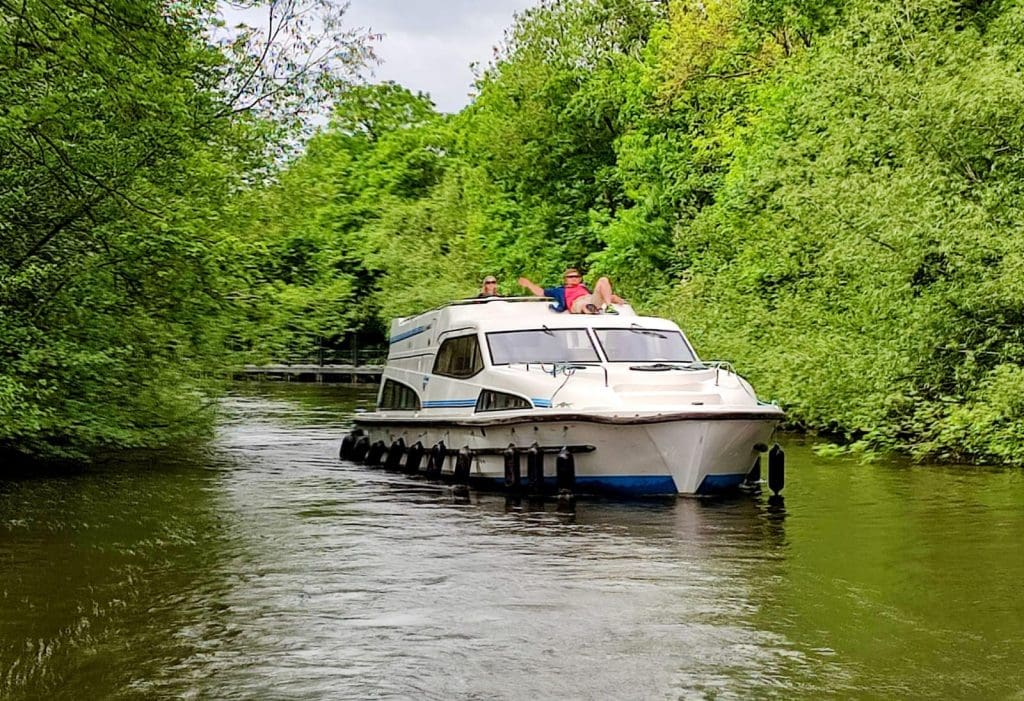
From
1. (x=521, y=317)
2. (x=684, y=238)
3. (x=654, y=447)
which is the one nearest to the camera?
(x=654, y=447)

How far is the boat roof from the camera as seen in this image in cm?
1911

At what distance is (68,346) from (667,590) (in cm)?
1049

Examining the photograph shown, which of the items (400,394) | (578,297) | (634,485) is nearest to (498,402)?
(634,485)

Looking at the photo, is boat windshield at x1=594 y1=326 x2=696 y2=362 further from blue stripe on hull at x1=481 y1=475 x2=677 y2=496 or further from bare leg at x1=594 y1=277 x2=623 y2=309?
blue stripe on hull at x1=481 y1=475 x2=677 y2=496

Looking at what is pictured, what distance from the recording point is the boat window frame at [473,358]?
1895cm

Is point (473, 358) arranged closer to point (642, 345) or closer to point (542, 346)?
point (542, 346)

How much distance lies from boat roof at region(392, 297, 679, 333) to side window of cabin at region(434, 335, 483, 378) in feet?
0.79

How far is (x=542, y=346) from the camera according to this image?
1886cm

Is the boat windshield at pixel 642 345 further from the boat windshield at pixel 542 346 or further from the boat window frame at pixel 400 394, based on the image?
the boat window frame at pixel 400 394

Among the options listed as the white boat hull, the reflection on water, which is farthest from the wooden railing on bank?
the white boat hull

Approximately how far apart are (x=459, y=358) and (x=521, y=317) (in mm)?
1043

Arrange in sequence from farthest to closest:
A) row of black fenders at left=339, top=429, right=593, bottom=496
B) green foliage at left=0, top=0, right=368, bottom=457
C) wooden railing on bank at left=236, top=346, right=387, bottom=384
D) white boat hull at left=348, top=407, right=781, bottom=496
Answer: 1. wooden railing on bank at left=236, top=346, right=387, bottom=384
2. row of black fenders at left=339, top=429, right=593, bottom=496
3. white boat hull at left=348, top=407, right=781, bottom=496
4. green foliage at left=0, top=0, right=368, bottom=457

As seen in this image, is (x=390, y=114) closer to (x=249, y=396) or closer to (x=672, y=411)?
(x=249, y=396)

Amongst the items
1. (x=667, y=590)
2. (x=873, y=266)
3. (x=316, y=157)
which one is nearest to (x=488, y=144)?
(x=316, y=157)
